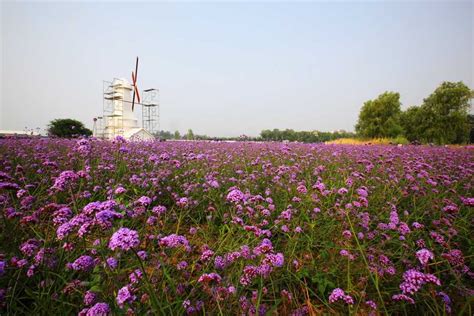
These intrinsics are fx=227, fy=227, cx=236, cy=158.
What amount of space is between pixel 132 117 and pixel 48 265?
134ft

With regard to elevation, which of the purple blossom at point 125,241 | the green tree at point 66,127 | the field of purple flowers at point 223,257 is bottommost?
the field of purple flowers at point 223,257

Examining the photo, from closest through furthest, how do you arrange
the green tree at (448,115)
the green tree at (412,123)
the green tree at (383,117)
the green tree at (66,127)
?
the green tree at (66,127) < the green tree at (448,115) < the green tree at (383,117) < the green tree at (412,123)

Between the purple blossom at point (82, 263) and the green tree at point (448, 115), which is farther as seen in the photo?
the green tree at point (448, 115)

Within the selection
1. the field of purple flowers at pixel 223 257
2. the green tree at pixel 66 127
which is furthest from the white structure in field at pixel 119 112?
the field of purple flowers at pixel 223 257

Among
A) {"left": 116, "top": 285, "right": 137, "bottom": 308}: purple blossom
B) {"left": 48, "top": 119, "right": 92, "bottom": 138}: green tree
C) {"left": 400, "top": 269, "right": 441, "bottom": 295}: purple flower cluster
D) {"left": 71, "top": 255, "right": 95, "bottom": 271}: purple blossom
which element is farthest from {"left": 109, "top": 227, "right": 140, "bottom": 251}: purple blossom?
{"left": 48, "top": 119, "right": 92, "bottom": 138}: green tree

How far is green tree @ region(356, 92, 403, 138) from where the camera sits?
112ft

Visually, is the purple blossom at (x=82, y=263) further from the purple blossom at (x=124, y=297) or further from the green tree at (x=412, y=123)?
the green tree at (x=412, y=123)

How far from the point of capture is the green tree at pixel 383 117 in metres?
34.2

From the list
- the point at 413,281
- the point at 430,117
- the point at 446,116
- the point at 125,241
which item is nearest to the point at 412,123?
the point at 430,117

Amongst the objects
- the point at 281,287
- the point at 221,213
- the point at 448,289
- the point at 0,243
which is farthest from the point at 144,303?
the point at 448,289

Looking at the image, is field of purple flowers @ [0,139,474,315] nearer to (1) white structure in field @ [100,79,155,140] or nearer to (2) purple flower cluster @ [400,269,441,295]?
(2) purple flower cluster @ [400,269,441,295]

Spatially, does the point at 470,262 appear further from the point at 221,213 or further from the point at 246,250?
the point at 221,213

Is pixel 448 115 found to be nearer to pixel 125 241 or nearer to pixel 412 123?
pixel 412 123

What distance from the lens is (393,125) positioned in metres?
34.1
